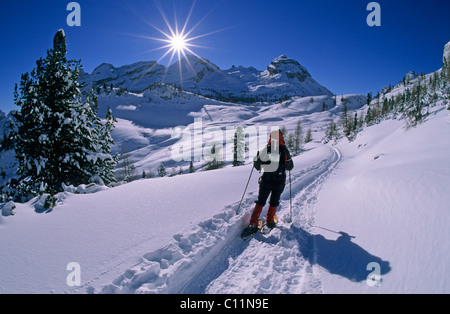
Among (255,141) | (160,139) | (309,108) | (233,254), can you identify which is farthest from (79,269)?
(309,108)

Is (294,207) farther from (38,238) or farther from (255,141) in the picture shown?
(255,141)

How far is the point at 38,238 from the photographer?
3.58 meters

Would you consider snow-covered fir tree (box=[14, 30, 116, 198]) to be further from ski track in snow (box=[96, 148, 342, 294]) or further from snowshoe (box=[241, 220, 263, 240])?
snowshoe (box=[241, 220, 263, 240])

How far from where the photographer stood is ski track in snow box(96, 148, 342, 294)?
2.98 m

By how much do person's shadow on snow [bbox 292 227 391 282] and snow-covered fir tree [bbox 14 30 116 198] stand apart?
8886 millimetres

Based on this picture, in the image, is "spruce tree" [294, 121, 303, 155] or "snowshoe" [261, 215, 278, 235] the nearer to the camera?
"snowshoe" [261, 215, 278, 235]

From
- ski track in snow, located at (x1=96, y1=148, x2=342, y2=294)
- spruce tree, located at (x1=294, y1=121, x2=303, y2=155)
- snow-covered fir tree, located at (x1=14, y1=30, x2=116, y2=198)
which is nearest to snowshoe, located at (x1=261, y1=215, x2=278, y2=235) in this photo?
ski track in snow, located at (x1=96, y1=148, x2=342, y2=294)

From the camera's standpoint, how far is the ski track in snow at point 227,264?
2.98 metres

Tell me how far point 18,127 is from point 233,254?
972 cm

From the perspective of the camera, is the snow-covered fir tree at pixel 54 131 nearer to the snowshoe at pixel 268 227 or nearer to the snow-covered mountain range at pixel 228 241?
the snow-covered mountain range at pixel 228 241

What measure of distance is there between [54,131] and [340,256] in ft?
36.3

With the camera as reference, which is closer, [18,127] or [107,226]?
[107,226]

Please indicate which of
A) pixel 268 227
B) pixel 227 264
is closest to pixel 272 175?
pixel 268 227

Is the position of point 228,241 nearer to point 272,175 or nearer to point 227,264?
point 227,264
